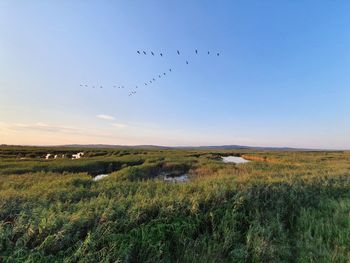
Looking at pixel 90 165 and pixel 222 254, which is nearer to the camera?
pixel 222 254

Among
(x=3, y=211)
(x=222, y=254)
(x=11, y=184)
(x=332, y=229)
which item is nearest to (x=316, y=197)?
(x=332, y=229)

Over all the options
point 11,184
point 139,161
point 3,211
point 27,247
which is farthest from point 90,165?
point 27,247

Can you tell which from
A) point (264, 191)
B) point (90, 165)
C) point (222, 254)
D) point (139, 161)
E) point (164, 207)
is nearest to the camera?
point (222, 254)

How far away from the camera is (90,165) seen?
2773cm

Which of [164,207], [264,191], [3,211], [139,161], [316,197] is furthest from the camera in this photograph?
[139,161]

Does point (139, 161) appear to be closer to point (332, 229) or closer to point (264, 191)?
point (264, 191)

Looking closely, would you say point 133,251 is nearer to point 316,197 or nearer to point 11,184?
point 316,197

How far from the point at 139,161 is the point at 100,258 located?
2929cm

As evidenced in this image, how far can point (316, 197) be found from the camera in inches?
386

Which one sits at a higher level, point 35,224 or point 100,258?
point 35,224

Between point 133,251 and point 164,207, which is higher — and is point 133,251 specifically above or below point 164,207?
below

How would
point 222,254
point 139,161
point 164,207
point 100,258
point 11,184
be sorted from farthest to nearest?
point 139,161 < point 11,184 < point 164,207 < point 222,254 < point 100,258

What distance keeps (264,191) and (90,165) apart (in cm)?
2260

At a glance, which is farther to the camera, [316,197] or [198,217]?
[316,197]
